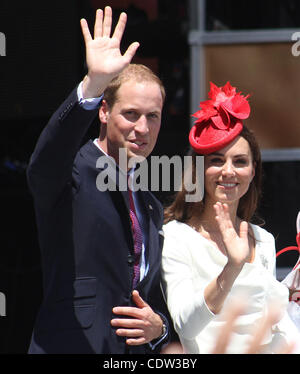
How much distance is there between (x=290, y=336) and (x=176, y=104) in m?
1.94

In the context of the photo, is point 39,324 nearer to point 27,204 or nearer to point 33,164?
point 33,164

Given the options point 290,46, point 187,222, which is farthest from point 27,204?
point 290,46

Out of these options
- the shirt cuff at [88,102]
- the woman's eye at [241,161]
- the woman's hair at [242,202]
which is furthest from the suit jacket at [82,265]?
the woman's eye at [241,161]

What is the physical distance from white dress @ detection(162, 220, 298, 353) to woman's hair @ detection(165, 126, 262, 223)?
0.36ft

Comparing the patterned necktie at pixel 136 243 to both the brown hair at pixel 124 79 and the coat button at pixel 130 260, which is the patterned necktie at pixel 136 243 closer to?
the coat button at pixel 130 260

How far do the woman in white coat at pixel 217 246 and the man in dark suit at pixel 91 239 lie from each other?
0.13 metres

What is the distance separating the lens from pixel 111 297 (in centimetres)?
229

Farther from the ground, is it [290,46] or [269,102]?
[290,46]

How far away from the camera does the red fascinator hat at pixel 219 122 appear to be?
2588 mm

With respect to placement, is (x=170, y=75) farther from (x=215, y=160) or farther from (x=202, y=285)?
(x=202, y=285)

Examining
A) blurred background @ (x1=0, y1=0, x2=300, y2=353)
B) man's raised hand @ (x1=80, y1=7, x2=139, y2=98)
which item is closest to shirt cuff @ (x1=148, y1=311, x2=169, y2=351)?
man's raised hand @ (x1=80, y1=7, x2=139, y2=98)

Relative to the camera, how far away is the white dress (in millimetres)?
2334

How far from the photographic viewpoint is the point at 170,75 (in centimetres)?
406

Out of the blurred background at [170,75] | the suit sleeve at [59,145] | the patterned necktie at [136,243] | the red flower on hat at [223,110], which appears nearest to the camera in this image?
the suit sleeve at [59,145]
